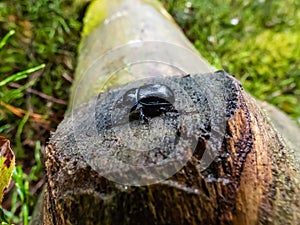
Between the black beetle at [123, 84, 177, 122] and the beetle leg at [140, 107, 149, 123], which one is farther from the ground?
the black beetle at [123, 84, 177, 122]

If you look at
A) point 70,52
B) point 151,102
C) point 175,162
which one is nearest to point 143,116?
point 151,102

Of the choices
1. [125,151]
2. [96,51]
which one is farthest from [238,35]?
[125,151]

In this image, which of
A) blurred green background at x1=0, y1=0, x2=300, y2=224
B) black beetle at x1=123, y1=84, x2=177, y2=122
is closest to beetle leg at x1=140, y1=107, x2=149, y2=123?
black beetle at x1=123, y1=84, x2=177, y2=122

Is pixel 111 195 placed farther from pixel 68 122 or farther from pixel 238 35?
pixel 238 35

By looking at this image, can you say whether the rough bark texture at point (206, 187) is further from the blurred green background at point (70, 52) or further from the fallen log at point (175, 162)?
the blurred green background at point (70, 52)

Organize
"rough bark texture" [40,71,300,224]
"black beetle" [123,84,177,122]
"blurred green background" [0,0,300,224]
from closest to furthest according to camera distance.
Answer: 1. "rough bark texture" [40,71,300,224]
2. "black beetle" [123,84,177,122]
3. "blurred green background" [0,0,300,224]

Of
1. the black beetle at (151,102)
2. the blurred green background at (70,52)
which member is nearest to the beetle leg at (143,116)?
the black beetle at (151,102)

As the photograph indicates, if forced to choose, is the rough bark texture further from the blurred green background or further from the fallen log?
the blurred green background
